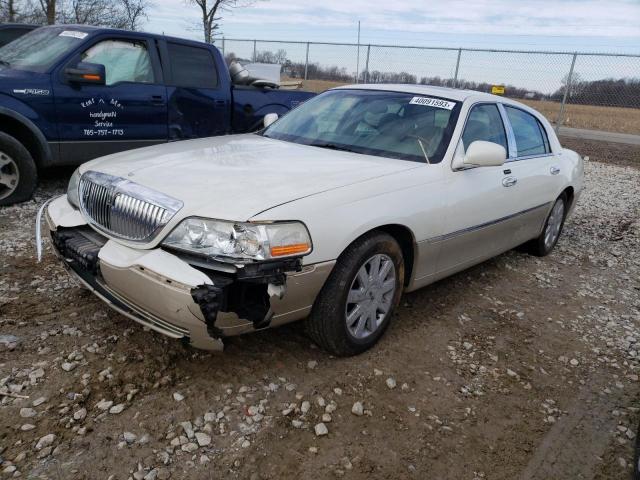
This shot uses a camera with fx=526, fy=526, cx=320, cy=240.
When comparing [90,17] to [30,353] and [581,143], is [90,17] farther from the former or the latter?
[30,353]

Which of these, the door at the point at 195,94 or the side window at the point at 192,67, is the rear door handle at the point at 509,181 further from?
the side window at the point at 192,67

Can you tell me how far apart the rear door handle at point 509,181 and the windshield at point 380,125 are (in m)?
0.70

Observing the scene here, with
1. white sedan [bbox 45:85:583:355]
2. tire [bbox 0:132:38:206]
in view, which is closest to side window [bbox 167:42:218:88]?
tire [bbox 0:132:38:206]

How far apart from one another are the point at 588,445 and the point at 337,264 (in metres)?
1.56

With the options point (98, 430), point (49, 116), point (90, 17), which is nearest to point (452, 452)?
point (98, 430)

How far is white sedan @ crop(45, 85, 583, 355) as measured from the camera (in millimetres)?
2504

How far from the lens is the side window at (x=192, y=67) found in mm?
6277

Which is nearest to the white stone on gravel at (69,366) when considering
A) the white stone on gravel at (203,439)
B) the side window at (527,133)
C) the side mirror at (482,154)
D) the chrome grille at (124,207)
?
the chrome grille at (124,207)

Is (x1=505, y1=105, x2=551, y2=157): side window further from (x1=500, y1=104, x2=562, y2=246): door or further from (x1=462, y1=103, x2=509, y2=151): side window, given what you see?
(x1=462, y1=103, x2=509, y2=151): side window

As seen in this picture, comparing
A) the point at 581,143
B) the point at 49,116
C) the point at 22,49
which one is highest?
the point at 22,49

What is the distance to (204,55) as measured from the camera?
260 inches

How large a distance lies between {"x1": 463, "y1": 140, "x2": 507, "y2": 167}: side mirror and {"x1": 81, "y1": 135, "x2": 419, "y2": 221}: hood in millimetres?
413

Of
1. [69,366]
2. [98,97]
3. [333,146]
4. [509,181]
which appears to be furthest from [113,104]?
[509,181]

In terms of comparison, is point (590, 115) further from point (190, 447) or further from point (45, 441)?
point (45, 441)
